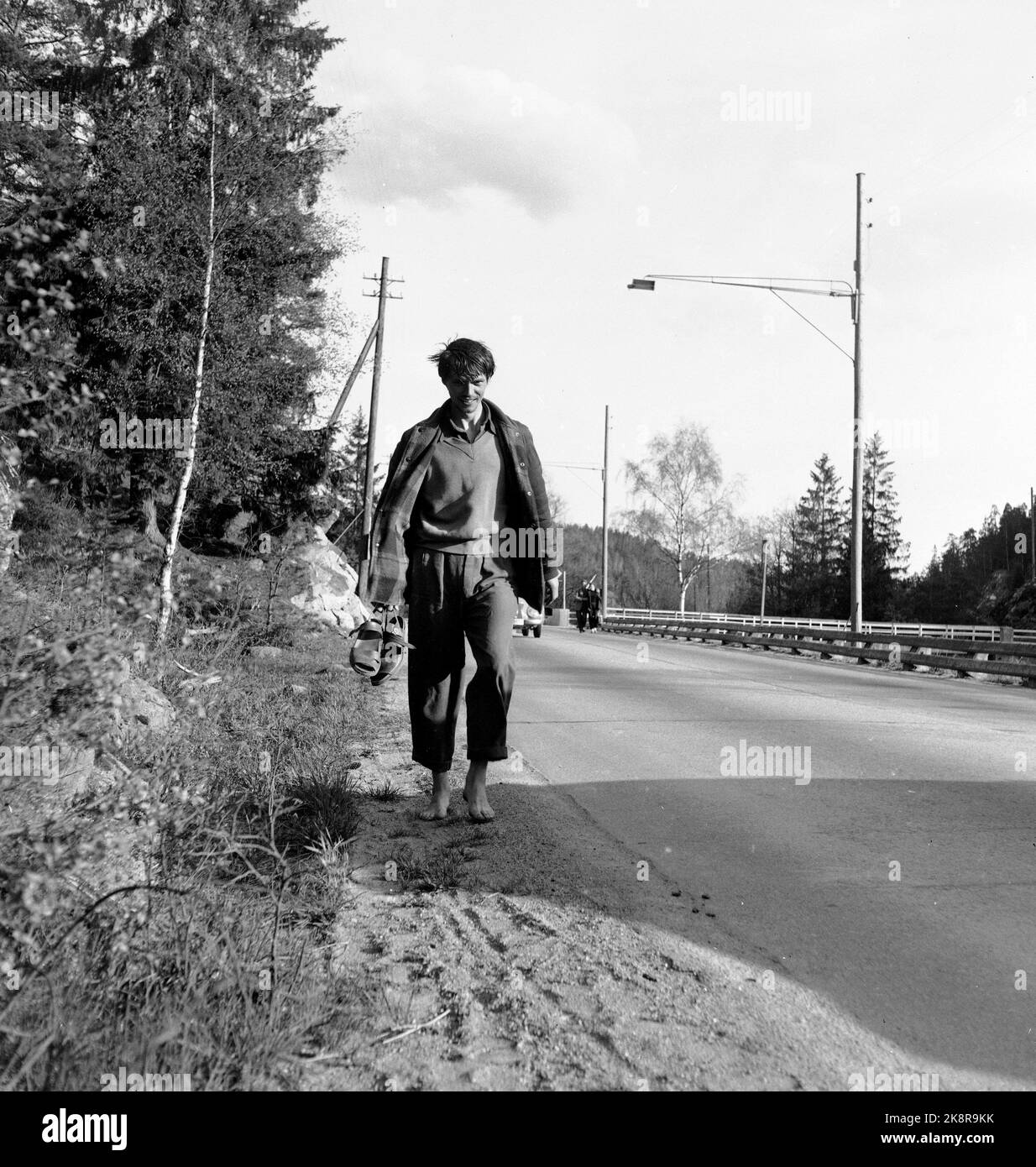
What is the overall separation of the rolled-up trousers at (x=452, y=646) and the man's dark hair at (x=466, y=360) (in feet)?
2.64

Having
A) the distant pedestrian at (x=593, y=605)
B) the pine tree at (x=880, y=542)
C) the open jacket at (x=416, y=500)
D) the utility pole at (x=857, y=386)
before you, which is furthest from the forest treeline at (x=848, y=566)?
the open jacket at (x=416, y=500)

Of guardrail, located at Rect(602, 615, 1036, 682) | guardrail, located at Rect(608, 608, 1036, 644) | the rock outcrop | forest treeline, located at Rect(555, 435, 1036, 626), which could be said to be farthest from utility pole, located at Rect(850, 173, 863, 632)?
forest treeline, located at Rect(555, 435, 1036, 626)

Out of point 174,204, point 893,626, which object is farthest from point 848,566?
point 174,204

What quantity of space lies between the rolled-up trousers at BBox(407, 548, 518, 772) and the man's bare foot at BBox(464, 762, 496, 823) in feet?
0.19

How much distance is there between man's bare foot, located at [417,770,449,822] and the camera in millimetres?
4422

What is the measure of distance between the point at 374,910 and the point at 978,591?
232ft

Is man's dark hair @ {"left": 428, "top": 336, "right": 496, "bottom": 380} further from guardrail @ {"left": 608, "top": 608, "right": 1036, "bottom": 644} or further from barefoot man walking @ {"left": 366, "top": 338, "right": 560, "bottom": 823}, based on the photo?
guardrail @ {"left": 608, "top": 608, "right": 1036, "bottom": 644}

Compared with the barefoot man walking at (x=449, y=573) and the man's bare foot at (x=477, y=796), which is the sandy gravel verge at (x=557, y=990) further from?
the barefoot man walking at (x=449, y=573)

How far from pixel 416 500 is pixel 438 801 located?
1.37 m

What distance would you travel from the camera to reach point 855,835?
429 cm

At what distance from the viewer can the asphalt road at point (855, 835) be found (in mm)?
2566

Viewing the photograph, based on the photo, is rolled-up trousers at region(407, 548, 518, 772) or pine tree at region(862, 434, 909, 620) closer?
rolled-up trousers at region(407, 548, 518, 772)
